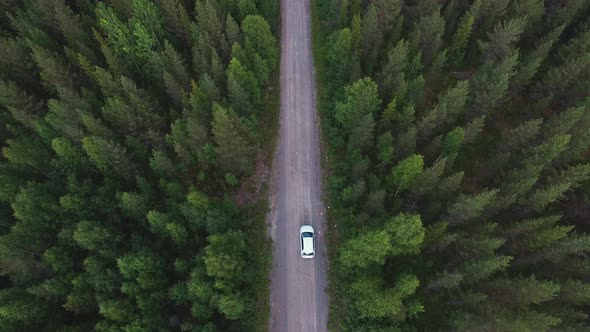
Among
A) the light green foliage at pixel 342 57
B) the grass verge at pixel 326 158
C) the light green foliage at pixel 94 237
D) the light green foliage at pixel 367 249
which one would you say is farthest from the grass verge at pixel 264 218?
the light green foliage at pixel 94 237

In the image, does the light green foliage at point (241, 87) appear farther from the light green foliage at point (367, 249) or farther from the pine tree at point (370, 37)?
the light green foliage at point (367, 249)

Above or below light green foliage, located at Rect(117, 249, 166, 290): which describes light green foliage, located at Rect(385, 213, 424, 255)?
above

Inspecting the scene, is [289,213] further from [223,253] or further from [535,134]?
[535,134]

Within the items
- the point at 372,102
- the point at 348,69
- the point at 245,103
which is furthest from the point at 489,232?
the point at 245,103

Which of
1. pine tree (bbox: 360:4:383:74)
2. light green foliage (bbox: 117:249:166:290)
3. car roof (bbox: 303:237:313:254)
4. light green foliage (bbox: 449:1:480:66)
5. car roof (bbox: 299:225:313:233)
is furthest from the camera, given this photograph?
light green foliage (bbox: 449:1:480:66)

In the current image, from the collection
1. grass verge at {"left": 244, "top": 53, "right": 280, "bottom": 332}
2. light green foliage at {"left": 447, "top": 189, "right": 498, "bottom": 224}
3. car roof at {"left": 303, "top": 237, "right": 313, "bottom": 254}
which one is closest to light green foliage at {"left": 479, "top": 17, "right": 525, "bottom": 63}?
light green foliage at {"left": 447, "top": 189, "right": 498, "bottom": 224}

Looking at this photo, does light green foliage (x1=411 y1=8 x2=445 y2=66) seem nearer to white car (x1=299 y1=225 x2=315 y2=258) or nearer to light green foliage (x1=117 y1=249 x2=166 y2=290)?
white car (x1=299 y1=225 x2=315 y2=258)
